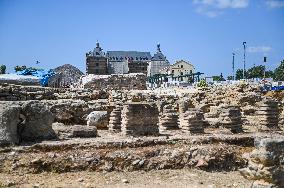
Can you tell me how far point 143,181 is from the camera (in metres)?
7.77

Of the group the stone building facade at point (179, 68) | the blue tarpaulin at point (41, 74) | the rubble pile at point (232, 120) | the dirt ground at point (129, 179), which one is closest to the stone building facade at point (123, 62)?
the stone building facade at point (179, 68)

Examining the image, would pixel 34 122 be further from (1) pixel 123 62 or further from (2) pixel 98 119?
(1) pixel 123 62

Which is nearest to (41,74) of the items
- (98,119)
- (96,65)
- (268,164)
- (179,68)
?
(98,119)

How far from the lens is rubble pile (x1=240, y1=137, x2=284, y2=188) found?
5285 mm

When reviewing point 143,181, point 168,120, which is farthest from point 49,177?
point 168,120

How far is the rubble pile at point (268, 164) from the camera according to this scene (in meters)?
5.29

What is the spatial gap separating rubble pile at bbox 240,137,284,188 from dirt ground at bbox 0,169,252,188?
2253 millimetres

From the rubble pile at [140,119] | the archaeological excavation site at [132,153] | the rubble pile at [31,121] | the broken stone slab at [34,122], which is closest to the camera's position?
the archaeological excavation site at [132,153]

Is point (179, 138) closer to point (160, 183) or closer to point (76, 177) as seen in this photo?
point (160, 183)

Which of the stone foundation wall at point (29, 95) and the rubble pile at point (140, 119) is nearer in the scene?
the rubble pile at point (140, 119)

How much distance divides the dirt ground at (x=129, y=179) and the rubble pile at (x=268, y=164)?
88.7 inches

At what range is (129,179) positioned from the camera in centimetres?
784

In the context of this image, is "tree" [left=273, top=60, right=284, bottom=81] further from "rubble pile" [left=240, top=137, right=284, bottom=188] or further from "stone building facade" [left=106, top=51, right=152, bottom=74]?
"rubble pile" [left=240, top=137, right=284, bottom=188]

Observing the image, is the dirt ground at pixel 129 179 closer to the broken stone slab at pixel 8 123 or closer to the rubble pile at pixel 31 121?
the broken stone slab at pixel 8 123
